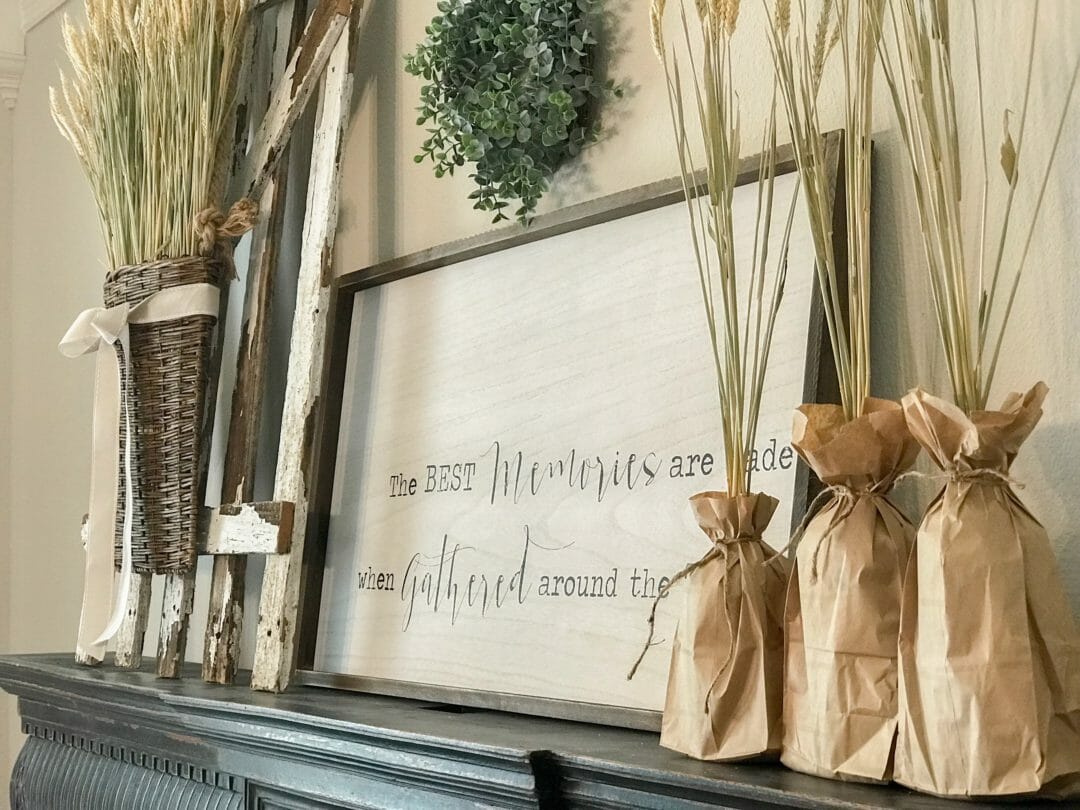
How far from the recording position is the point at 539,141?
1.21 m

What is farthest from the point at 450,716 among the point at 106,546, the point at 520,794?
the point at 106,546

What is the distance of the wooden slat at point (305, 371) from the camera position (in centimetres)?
135

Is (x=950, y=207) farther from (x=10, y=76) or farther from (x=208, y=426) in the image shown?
(x=10, y=76)

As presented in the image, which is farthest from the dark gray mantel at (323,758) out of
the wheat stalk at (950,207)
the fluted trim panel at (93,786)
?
the wheat stalk at (950,207)

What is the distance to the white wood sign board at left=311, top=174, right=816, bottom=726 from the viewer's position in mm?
1021

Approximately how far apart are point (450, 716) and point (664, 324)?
408 millimetres

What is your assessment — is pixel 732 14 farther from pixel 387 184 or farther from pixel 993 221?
pixel 387 184

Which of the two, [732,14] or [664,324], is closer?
[732,14]

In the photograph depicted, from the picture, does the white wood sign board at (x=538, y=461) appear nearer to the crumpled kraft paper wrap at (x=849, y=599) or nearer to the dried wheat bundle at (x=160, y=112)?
the crumpled kraft paper wrap at (x=849, y=599)

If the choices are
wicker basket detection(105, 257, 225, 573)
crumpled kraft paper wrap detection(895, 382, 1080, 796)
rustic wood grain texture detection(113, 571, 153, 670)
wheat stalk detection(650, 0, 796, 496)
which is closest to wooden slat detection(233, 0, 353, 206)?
wicker basket detection(105, 257, 225, 573)

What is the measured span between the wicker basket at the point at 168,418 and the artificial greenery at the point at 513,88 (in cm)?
44

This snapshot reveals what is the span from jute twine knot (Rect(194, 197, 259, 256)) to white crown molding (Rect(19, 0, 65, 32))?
1.12m

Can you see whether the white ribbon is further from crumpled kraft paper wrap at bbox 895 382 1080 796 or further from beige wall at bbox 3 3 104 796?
crumpled kraft paper wrap at bbox 895 382 1080 796

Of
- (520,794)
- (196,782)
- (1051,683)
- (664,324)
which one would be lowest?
(196,782)
